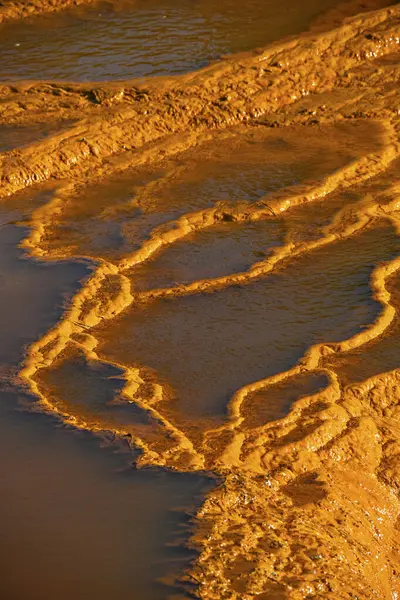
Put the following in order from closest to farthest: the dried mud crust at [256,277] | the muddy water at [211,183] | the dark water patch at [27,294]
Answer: the dried mud crust at [256,277] < the dark water patch at [27,294] < the muddy water at [211,183]

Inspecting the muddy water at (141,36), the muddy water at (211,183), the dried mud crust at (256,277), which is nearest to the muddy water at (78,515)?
the dried mud crust at (256,277)

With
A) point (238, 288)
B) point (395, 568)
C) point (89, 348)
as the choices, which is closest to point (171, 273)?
point (238, 288)

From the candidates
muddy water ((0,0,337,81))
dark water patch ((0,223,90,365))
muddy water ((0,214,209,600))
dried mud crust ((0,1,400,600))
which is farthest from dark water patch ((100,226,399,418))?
muddy water ((0,0,337,81))

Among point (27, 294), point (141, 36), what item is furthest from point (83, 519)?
point (141, 36)

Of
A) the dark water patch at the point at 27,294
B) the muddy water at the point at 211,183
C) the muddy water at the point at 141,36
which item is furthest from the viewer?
the muddy water at the point at 141,36

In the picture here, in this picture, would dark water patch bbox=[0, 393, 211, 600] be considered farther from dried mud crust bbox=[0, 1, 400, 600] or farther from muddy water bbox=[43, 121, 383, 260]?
muddy water bbox=[43, 121, 383, 260]

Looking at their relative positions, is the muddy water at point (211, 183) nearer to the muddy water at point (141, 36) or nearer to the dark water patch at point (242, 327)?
the dark water patch at point (242, 327)

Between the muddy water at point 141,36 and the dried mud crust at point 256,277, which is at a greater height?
the muddy water at point 141,36
